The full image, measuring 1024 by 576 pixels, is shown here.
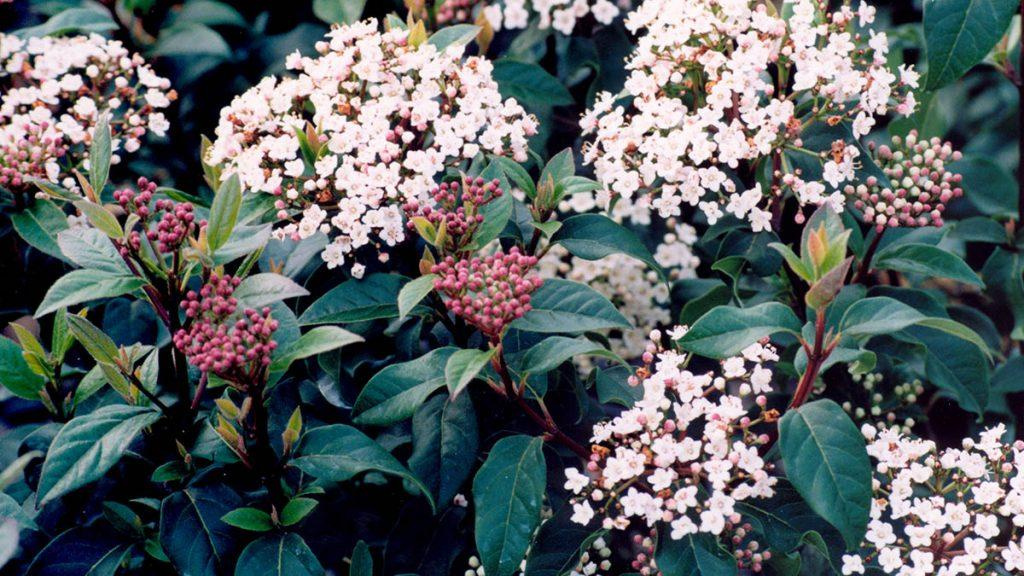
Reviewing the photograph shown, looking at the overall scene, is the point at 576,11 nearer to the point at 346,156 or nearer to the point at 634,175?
the point at 634,175

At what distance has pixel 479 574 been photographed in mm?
1507

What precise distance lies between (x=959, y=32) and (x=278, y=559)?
1.36 m

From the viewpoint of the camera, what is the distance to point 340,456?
132cm

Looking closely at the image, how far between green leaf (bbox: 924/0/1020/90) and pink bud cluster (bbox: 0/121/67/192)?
1.46 metres

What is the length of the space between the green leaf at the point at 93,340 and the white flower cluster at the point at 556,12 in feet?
3.51

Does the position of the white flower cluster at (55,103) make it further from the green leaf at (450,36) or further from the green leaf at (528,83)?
the green leaf at (528,83)

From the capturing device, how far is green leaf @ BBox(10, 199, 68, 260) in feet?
5.11

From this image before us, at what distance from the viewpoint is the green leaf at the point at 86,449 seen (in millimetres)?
1229

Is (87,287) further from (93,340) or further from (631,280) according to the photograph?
(631,280)

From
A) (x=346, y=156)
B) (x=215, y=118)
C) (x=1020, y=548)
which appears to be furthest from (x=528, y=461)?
(x=215, y=118)

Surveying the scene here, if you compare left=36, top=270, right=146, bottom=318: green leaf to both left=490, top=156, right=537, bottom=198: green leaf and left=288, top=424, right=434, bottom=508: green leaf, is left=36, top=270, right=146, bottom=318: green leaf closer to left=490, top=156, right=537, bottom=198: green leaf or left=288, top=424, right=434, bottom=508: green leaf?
left=288, top=424, right=434, bottom=508: green leaf

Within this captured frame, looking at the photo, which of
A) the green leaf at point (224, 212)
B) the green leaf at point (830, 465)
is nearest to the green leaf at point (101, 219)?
the green leaf at point (224, 212)

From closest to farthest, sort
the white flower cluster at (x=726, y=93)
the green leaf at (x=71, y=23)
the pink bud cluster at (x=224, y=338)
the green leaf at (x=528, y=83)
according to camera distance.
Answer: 1. the pink bud cluster at (x=224, y=338)
2. the white flower cluster at (x=726, y=93)
3. the green leaf at (x=71, y=23)
4. the green leaf at (x=528, y=83)

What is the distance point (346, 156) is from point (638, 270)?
2.75 ft
